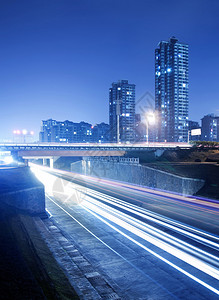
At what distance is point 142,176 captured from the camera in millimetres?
37312

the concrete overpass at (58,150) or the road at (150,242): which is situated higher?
the concrete overpass at (58,150)

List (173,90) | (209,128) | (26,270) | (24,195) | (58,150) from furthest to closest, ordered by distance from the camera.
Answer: (209,128), (173,90), (58,150), (24,195), (26,270)

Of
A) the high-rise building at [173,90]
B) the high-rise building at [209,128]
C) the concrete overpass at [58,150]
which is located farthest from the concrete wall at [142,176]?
the high-rise building at [209,128]

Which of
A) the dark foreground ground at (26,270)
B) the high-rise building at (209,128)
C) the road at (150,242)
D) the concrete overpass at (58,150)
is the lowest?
the road at (150,242)

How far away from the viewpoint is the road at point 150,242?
952cm

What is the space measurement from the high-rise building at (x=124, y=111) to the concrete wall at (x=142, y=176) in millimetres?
128251

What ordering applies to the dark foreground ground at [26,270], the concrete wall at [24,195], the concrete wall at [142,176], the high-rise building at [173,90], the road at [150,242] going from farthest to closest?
the high-rise building at [173,90], the concrete wall at [142,176], the concrete wall at [24,195], the road at [150,242], the dark foreground ground at [26,270]

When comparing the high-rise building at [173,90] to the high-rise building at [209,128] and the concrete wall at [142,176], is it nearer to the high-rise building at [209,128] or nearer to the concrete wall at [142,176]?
the high-rise building at [209,128]

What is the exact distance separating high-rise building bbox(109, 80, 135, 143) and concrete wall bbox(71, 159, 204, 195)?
12825 centimetres

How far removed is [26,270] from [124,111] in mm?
185080

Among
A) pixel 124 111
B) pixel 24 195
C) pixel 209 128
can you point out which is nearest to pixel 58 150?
pixel 24 195

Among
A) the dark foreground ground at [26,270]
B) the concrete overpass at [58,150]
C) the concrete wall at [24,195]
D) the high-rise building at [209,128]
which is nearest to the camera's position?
the dark foreground ground at [26,270]

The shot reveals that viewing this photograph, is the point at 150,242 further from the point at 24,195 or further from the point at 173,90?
the point at 173,90

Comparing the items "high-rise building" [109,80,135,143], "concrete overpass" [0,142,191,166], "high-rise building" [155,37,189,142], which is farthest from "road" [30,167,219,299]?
"high-rise building" [109,80,135,143]
